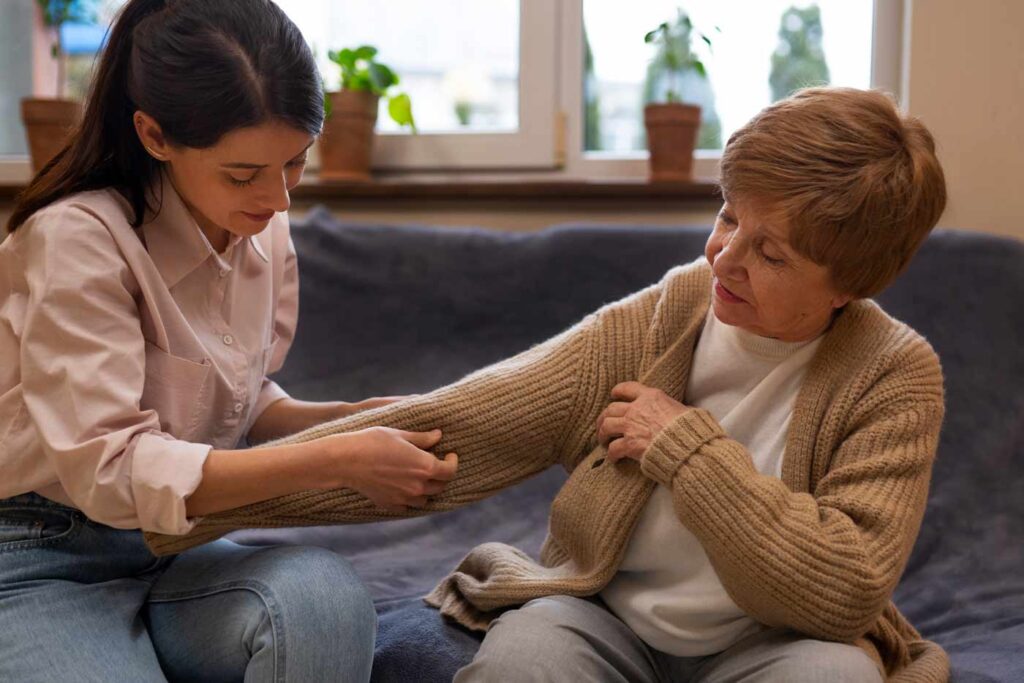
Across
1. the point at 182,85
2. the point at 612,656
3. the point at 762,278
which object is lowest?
the point at 612,656

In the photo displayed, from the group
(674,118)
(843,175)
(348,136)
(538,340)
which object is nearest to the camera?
(843,175)

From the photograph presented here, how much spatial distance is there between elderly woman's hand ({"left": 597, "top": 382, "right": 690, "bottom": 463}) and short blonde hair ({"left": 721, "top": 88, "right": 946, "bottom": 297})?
248 mm

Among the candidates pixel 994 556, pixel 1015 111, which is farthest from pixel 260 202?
pixel 1015 111

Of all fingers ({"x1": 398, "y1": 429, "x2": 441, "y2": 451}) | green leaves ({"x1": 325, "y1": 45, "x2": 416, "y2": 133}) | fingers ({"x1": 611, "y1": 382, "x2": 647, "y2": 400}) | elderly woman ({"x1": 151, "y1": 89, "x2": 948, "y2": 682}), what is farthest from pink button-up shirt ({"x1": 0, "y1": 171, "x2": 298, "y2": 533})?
green leaves ({"x1": 325, "y1": 45, "x2": 416, "y2": 133})

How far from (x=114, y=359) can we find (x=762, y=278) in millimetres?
756

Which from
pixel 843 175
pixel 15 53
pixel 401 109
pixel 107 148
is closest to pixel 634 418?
pixel 843 175

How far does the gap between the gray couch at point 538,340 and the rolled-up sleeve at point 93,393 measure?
16.1 inches

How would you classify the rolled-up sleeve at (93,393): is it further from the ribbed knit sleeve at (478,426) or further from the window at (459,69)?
the window at (459,69)

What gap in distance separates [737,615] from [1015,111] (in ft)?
4.44

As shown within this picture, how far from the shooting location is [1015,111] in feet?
6.98

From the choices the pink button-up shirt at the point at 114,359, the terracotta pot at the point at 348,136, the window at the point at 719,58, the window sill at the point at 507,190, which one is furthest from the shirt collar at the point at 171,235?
the window at the point at 719,58

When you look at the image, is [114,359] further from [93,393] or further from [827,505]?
[827,505]

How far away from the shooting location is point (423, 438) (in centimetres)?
137

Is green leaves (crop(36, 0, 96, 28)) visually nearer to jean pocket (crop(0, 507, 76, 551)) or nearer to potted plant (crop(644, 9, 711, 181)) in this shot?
potted plant (crop(644, 9, 711, 181))
